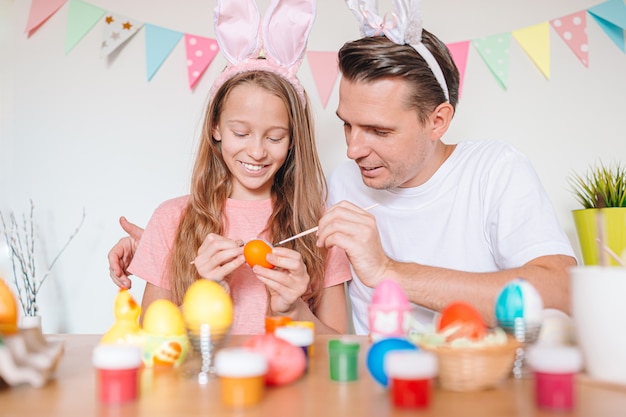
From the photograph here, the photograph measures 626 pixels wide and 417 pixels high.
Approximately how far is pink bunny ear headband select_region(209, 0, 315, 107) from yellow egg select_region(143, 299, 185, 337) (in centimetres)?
98

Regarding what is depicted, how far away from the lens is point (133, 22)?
234 centimetres

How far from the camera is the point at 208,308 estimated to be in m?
0.77

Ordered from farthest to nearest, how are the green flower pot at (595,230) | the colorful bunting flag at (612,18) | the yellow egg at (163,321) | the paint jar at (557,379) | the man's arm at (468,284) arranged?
the colorful bunting flag at (612,18) < the green flower pot at (595,230) < the man's arm at (468,284) < the yellow egg at (163,321) < the paint jar at (557,379)

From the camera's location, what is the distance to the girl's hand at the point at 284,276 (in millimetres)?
1281

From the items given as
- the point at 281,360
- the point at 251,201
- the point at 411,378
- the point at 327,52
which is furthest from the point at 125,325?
the point at 327,52

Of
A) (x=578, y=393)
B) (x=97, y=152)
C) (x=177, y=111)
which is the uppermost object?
(x=177, y=111)

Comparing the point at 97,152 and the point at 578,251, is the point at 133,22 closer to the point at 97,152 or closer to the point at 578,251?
the point at 97,152

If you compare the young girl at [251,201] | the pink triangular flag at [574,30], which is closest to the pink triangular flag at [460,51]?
the pink triangular flag at [574,30]

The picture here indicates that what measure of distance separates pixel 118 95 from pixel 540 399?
7.01ft

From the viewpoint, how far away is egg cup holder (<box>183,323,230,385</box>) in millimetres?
709

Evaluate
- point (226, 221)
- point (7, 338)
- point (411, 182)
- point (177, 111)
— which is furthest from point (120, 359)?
point (177, 111)

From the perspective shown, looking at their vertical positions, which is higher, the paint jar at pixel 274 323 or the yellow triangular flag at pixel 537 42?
the yellow triangular flag at pixel 537 42

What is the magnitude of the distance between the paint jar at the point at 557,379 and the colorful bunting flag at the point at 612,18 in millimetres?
2090

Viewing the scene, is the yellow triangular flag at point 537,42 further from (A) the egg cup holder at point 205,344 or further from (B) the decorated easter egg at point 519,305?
(A) the egg cup holder at point 205,344
